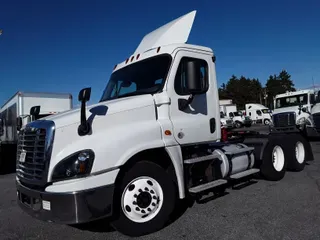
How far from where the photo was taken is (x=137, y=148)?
3840mm

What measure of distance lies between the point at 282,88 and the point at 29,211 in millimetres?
98975

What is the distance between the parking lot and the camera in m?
3.87

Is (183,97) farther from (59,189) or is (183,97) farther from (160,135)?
(59,189)

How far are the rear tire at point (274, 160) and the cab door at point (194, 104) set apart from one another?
1954mm

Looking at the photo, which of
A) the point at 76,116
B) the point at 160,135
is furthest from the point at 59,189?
the point at 160,135

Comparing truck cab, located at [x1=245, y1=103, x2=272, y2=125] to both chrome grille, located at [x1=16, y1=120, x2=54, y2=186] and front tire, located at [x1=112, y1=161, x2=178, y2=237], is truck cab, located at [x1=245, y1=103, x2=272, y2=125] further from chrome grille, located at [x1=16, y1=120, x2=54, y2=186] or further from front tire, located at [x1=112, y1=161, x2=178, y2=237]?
chrome grille, located at [x1=16, y1=120, x2=54, y2=186]

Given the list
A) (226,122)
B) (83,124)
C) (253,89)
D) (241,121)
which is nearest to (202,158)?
(83,124)

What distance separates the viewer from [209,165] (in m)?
5.08

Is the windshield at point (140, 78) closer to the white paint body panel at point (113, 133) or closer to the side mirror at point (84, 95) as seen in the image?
the white paint body panel at point (113, 133)

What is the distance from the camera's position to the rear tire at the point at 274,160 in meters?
6.48

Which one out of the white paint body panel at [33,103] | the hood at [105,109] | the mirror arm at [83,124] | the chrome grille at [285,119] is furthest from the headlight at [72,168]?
the chrome grille at [285,119]

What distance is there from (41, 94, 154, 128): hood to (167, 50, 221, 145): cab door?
435mm

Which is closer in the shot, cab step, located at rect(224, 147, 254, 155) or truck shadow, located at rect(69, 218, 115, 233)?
truck shadow, located at rect(69, 218, 115, 233)

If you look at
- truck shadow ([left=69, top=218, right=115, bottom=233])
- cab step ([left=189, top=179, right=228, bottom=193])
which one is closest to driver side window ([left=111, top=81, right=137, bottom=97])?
cab step ([left=189, top=179, right=228, bottom=193])
